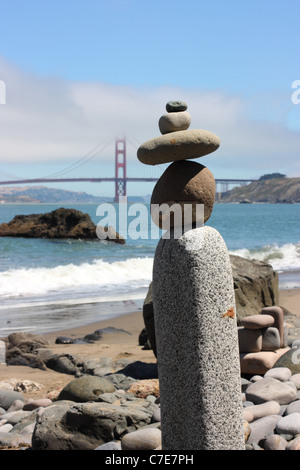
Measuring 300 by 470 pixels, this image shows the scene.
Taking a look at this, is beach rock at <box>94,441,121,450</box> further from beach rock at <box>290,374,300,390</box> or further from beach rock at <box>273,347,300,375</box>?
beach rock at <box>273,347,300,375</box>

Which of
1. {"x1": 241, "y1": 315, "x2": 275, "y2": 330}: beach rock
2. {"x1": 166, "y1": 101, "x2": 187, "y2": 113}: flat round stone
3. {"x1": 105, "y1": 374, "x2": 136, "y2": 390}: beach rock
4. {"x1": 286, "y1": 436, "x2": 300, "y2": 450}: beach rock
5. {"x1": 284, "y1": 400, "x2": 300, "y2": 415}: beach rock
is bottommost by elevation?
{"x1": 105, "y1": 374, "x2": 136, "y2": 390}: beach rock

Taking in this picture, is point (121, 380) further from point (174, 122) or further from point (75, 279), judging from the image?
point (75, 279)

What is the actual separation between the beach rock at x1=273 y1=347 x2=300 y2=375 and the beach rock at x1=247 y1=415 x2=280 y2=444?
4.18 ft

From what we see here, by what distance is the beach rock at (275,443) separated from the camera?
4023mm

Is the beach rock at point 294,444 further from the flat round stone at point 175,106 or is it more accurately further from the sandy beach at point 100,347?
the sandy beach at point 100,347

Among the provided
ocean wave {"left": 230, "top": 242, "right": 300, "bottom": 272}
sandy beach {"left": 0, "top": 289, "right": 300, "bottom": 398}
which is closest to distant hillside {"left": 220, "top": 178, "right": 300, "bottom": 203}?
ocean wave {"left": 230, "top": 242, "right": 300, "bottom": 272}

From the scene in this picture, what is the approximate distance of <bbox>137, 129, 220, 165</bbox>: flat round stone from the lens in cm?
339

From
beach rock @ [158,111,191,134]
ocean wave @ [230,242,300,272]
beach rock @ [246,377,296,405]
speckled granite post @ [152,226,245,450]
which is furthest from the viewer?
ocean wave @ [230,242,300,272]

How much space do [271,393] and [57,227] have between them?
27.9 m

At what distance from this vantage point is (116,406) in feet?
14.8

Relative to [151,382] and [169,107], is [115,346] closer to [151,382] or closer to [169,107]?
[151,382]

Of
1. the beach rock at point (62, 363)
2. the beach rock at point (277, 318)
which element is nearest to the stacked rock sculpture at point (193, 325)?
the beach rock at point (277, 318)

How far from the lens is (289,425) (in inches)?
167
